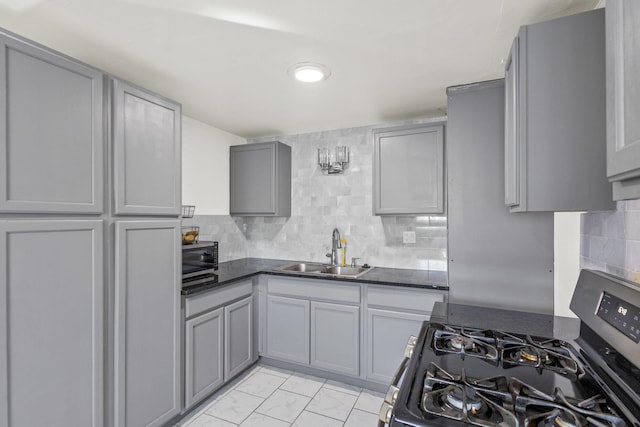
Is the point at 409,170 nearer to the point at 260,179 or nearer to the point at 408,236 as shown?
the point at 408,236

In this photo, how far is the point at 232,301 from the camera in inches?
99.0

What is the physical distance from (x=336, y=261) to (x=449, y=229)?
1.38 m

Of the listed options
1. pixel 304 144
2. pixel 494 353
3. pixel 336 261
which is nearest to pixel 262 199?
pixel 304 144

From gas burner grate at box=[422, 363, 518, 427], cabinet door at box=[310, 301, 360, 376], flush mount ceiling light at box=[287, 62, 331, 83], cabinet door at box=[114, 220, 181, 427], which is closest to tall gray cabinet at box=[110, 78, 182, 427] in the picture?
cabinet door at box=[114, 220, 181, 427]

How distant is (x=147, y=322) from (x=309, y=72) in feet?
5.80

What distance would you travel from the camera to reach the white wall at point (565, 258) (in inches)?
64.8

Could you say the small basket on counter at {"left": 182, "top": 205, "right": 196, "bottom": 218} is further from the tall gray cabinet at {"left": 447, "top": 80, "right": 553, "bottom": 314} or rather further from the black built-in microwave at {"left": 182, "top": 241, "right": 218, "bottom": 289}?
the tall gray cabinet at {"left": 447, "top": 80, "right": 553, "bottom": 314}

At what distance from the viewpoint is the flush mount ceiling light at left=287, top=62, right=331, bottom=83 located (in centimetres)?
190

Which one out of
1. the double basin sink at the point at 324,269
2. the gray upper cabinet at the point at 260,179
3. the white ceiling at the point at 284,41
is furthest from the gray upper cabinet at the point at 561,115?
the gray upper cabinet at the point at 260,179

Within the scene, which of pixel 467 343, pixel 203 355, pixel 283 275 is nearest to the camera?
pixel 467 343

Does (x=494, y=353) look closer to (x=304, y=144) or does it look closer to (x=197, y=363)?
(x=197, y=363)

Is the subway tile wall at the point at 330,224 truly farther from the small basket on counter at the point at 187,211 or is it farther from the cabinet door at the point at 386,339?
the cabinet door at the point at 386,339

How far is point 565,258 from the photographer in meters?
1.70

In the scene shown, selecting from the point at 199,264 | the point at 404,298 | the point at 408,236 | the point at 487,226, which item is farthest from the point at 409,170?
the point at 199,264
